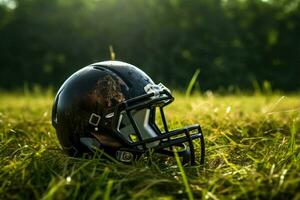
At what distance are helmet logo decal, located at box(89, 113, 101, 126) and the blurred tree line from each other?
17619 millimetres

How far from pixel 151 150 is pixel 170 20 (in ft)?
69.3

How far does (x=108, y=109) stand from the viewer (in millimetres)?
3516

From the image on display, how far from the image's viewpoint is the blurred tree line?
869 inches

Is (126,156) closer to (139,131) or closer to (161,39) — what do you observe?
(139,131)

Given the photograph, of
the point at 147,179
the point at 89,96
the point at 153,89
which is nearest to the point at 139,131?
the point at 153,89

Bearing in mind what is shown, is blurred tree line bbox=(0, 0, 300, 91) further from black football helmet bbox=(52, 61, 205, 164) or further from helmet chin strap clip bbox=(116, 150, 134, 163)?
helmet chin strap clip bbox=(116, 150, 134, 163)

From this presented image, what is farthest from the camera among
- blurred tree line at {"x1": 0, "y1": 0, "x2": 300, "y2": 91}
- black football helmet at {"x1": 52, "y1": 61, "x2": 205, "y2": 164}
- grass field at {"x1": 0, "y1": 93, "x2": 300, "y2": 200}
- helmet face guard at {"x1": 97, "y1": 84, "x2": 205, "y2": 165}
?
blurred tree line at {"x1": 0, "y1": 0, "x2": 300, "y2": 91}

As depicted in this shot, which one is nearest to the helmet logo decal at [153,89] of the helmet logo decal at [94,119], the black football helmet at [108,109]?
the black football helmet at [108,109]

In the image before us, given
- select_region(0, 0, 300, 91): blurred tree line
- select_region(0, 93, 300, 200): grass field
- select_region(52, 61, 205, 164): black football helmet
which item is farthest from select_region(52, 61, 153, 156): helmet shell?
select_region(0, 0, 300, 91): blurred tree line

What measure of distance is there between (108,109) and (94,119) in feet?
0.41

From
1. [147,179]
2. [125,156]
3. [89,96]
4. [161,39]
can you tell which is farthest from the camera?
[161,39]

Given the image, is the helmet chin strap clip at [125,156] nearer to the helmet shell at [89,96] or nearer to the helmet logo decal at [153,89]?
the helmet shell at [89,96]

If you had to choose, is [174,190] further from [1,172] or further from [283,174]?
[1,172]

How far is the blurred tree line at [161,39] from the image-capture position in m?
22.1
